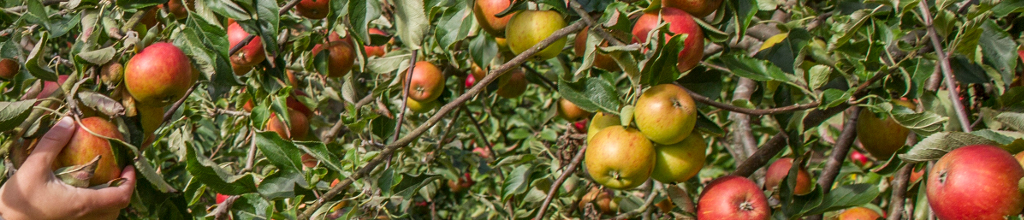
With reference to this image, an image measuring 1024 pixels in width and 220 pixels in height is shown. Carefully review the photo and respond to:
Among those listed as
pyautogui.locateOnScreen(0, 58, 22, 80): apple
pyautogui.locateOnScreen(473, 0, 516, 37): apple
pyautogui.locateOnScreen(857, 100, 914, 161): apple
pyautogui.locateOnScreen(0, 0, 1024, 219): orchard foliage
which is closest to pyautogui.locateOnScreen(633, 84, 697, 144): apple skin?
pyautogui.locateOnScreen(0, 0, 1024, 219): orchard foliage

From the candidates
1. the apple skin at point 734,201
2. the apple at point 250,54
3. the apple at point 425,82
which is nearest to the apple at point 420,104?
the apple at point 425,82

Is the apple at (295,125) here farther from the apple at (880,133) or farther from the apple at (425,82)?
the apple at (880,133)

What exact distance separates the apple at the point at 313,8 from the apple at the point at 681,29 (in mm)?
800

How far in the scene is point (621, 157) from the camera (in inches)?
43.3

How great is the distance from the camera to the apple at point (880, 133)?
1.34 metres

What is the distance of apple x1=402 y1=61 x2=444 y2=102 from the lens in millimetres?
1722

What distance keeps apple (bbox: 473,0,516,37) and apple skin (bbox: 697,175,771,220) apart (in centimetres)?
49

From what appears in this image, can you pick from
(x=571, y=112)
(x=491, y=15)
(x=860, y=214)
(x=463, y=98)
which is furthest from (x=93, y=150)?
(x=860, y=214)

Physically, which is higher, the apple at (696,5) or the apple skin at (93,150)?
the apple at (696,5)

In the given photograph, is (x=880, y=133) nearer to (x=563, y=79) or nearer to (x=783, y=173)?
(x=783, y=173)

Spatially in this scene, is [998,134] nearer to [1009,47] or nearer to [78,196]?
[1009,47]

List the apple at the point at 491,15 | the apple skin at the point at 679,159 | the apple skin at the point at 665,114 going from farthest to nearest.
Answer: the apple at the point at 491,15
the apple skin at the point at 679,159
the apple skin at the point at 665,114

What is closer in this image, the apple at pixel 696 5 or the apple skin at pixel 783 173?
the apple at pixel 696 5

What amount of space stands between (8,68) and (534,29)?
1034 millimetres
